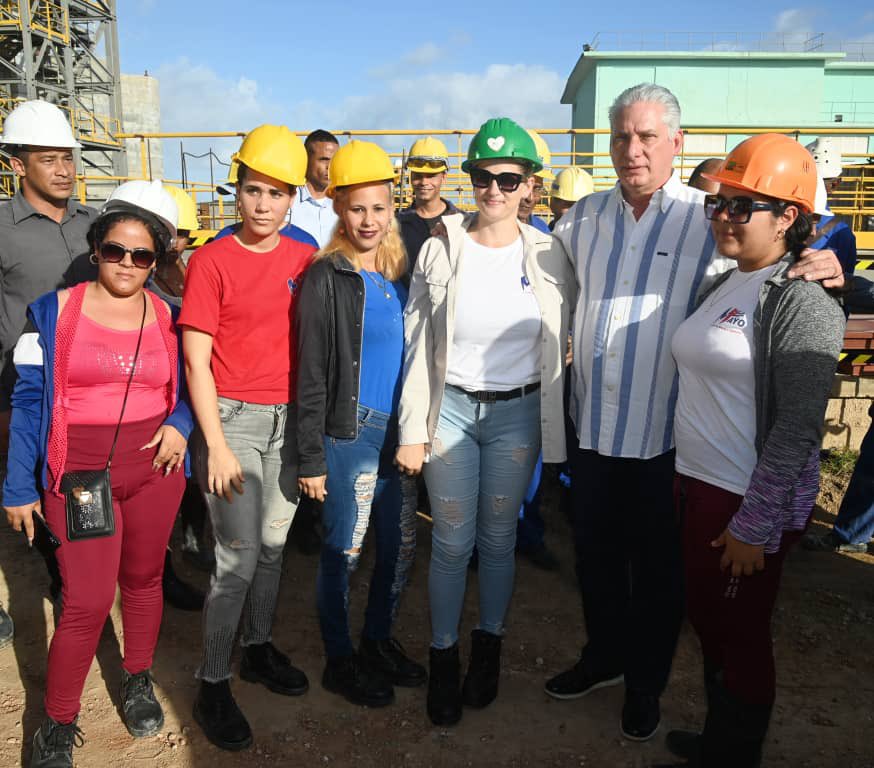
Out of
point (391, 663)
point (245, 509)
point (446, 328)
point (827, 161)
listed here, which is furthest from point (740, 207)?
point (827, 161)

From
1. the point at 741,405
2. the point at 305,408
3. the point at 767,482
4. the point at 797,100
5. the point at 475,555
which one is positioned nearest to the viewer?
the point at 767,482

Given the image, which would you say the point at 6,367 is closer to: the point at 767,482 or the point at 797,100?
the point at 767,482

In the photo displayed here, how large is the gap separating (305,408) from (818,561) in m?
3.77

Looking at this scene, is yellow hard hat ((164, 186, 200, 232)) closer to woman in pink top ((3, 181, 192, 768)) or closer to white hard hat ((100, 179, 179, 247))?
white hard hat ((100, 179, 179, 247))

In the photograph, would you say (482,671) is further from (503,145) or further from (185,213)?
(185,213)

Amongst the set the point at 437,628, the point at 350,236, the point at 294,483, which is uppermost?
the point at 350,236

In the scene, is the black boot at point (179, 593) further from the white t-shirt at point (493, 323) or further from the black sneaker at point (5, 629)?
the white t-shirt at point (493, 323)

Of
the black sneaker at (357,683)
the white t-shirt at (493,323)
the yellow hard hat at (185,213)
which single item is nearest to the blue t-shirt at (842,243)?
the white t-shirt at (493,323)

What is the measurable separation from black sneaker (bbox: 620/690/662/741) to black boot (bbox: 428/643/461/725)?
2.41 ft

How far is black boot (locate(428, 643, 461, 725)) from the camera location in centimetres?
295

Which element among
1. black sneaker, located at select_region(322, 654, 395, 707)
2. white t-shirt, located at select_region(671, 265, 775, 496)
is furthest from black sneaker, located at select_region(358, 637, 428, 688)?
white t-shirt, located at select_region(671, 265, 775, 496)

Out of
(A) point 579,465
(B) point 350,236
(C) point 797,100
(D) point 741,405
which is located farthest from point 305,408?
(C) point 797,100

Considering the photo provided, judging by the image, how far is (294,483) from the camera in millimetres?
2836

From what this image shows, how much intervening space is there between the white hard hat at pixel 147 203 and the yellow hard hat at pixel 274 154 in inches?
13.4
